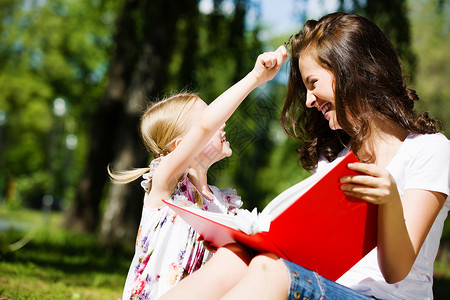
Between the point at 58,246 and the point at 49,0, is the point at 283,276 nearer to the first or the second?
the point at 58,246

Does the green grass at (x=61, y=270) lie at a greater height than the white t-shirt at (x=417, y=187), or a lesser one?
lesser

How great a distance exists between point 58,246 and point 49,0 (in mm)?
16765

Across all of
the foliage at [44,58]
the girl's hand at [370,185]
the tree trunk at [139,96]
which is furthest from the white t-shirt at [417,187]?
the foliage at [44,58]

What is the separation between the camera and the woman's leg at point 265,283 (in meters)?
1.33

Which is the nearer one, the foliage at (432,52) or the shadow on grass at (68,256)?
the shadow on grass at (68,256)

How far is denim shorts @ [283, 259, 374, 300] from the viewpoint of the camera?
1.36 meters

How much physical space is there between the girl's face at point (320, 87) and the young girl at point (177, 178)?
18 cm

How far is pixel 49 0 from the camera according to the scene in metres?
20.3

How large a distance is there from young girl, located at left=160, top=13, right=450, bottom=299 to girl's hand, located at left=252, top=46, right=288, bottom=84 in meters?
0.20

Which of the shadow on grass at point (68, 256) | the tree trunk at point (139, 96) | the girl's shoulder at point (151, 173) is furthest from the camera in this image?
the tree trunk at point (139, 96)

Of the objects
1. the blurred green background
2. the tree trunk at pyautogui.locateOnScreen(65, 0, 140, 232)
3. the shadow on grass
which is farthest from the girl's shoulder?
the tree trunk at pyautogui.locateOnScreen(65, 0, 140, 232)

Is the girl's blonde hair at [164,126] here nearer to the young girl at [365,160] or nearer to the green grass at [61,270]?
the young girl at [365,160]

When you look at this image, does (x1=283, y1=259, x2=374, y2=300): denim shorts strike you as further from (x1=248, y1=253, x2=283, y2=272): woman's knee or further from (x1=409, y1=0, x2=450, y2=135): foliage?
(x1=409, y1=0, x2=450, y2=135): foliage

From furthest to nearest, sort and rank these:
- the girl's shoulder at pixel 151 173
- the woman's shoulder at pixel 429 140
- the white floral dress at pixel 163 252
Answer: the girl's shoulder at pixel 151 173
the white floral dress at pixel 163 252
the woman's shoulder at pixel 429 140
